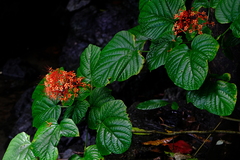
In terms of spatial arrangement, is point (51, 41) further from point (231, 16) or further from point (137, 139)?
point (231, 16)

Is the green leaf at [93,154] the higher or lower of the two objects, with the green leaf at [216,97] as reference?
lower

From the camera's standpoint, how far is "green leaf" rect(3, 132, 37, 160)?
1.08 m

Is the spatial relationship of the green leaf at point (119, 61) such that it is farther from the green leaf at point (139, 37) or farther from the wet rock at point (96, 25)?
the wet rock at point (96, 25)

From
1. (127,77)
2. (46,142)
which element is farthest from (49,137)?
(127,77)

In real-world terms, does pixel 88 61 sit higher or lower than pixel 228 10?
lower

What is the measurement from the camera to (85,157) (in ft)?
3.69

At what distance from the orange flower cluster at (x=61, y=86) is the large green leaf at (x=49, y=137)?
14 centimetres

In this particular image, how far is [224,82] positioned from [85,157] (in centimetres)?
73

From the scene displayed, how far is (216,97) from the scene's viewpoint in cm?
107

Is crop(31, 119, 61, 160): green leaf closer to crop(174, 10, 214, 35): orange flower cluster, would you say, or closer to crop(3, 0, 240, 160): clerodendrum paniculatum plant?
crop(3, 0, 240, 160): clerodendrum paniculatum plant

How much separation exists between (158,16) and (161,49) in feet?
0.58

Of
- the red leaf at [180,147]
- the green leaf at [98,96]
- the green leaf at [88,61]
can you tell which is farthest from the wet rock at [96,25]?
the green leaf at [98,96]

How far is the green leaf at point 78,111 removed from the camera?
112 centimetres

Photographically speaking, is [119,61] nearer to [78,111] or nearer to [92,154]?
[78,111]
